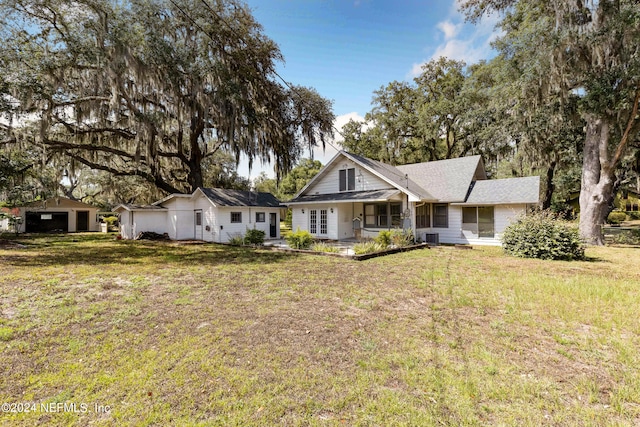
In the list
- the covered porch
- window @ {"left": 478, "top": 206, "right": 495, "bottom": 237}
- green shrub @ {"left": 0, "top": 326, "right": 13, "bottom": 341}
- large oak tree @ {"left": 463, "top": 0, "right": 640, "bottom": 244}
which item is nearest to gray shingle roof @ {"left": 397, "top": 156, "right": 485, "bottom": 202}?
window @ {"left": 478, "top": 206, "right": 495, "bottom": 237}

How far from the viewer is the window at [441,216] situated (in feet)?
54.4

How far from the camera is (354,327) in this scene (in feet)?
15.0

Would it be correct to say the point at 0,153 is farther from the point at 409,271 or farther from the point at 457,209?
the point at 457,209

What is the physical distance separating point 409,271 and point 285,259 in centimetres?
451

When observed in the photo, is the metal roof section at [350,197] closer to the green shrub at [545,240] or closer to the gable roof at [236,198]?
the gable roof at [236,198]

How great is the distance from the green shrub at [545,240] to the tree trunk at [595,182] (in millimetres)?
4954

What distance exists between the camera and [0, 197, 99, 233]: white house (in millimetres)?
24344

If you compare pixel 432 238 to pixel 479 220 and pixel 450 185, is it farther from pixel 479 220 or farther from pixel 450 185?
pixel 450 185

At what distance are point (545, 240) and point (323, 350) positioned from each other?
10.7 m

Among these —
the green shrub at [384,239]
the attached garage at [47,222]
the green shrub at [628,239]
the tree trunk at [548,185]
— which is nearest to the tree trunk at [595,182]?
the green shrub at [628,239]

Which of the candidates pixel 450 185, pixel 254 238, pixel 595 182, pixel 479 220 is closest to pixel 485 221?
pixel 479 220

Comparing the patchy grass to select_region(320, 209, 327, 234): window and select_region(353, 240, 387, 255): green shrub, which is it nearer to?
select_region(353, 240, 387, 255): green shrub

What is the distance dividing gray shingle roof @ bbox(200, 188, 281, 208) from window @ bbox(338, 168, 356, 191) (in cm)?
463

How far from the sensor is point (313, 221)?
1722 centimetres
